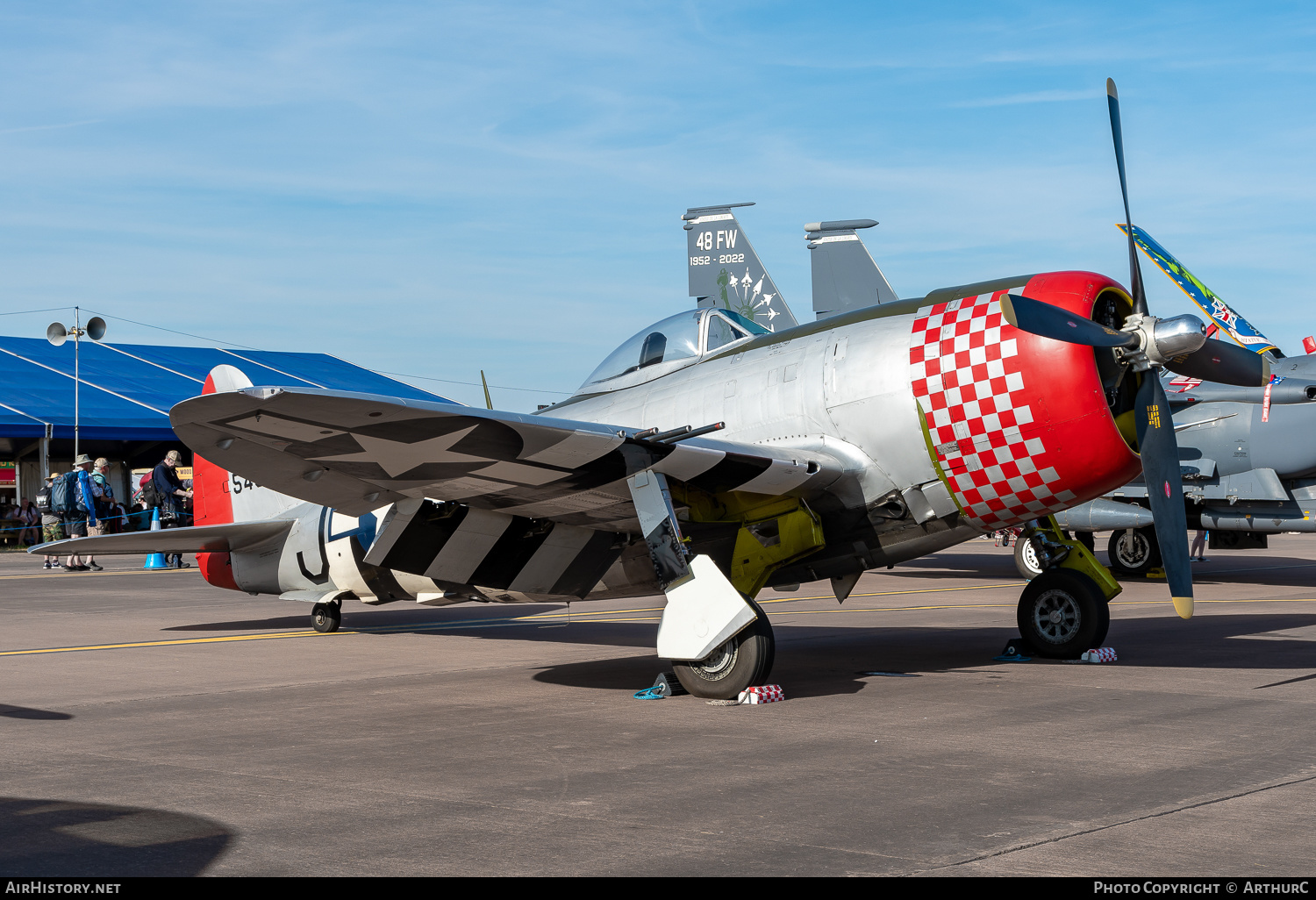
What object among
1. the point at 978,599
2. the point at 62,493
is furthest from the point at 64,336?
the point at 978,599

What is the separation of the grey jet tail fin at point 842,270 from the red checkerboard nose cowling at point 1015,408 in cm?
1851

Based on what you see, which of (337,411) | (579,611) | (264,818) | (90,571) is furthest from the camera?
(90,571)

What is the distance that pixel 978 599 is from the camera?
15.9 m

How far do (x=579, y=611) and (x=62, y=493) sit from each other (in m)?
12.6

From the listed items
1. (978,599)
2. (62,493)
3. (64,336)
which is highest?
(64,336)

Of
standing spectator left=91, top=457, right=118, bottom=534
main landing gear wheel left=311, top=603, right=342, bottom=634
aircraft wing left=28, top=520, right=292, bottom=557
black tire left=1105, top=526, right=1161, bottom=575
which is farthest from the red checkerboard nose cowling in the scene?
standing spectator left=91, top=457, right=118, bottom=534

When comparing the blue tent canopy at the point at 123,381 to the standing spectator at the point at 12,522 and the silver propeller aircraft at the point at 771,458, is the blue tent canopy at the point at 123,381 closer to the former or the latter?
the standing spectator at the point at 12,522

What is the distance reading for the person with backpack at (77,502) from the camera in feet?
73.7

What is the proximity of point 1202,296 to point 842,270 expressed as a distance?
24.8ft

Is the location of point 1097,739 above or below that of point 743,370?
below

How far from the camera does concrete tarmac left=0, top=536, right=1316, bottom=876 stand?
4.16 meters

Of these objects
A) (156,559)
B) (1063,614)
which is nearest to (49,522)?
(156,559)

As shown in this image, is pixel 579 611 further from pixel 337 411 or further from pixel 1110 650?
pixel 337 411
